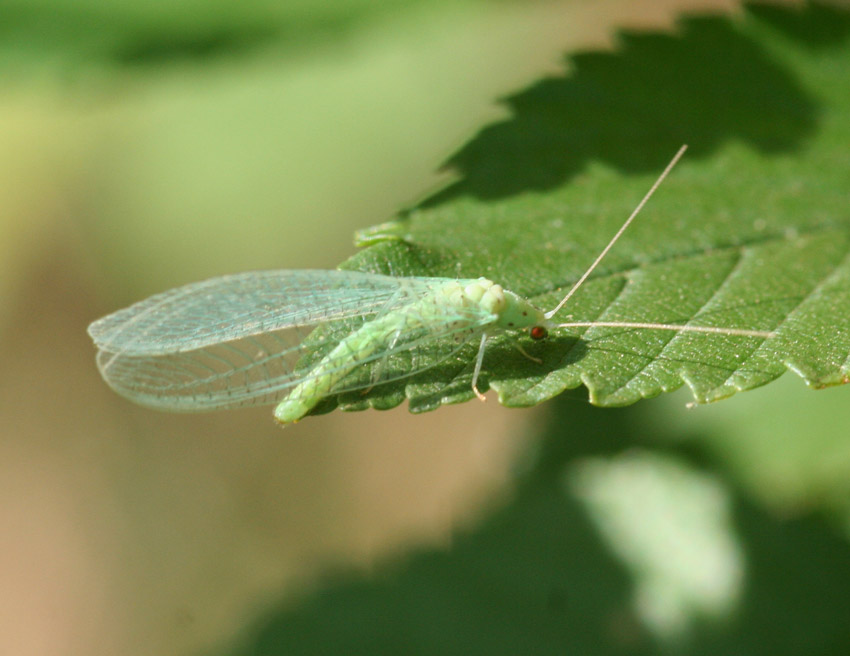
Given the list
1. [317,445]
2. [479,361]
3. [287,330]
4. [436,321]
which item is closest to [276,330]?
[287,330]

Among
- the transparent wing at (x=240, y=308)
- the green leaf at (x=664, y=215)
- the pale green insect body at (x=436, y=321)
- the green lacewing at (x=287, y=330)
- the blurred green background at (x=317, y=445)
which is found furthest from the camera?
the blurred green background at (x=317, y=445)

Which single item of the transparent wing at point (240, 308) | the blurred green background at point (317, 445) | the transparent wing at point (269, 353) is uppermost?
the transparent wing at point (240, 308)

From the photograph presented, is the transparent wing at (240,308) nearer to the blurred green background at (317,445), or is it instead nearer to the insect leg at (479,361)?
the insect leg at (479,361)

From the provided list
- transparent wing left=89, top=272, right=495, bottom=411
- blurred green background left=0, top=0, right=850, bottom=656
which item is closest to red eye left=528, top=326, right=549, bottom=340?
transparent wing left=89, top=272, right=495, bottom=411

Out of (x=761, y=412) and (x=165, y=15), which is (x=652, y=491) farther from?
(x=165, y=15)

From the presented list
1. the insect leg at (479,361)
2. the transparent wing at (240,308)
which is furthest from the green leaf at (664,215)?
the transparent wing at (240,308)

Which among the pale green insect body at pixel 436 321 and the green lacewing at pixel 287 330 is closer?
the pale green insect body at pixel 436 321

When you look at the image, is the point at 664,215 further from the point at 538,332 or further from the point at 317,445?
the point at 317,445
